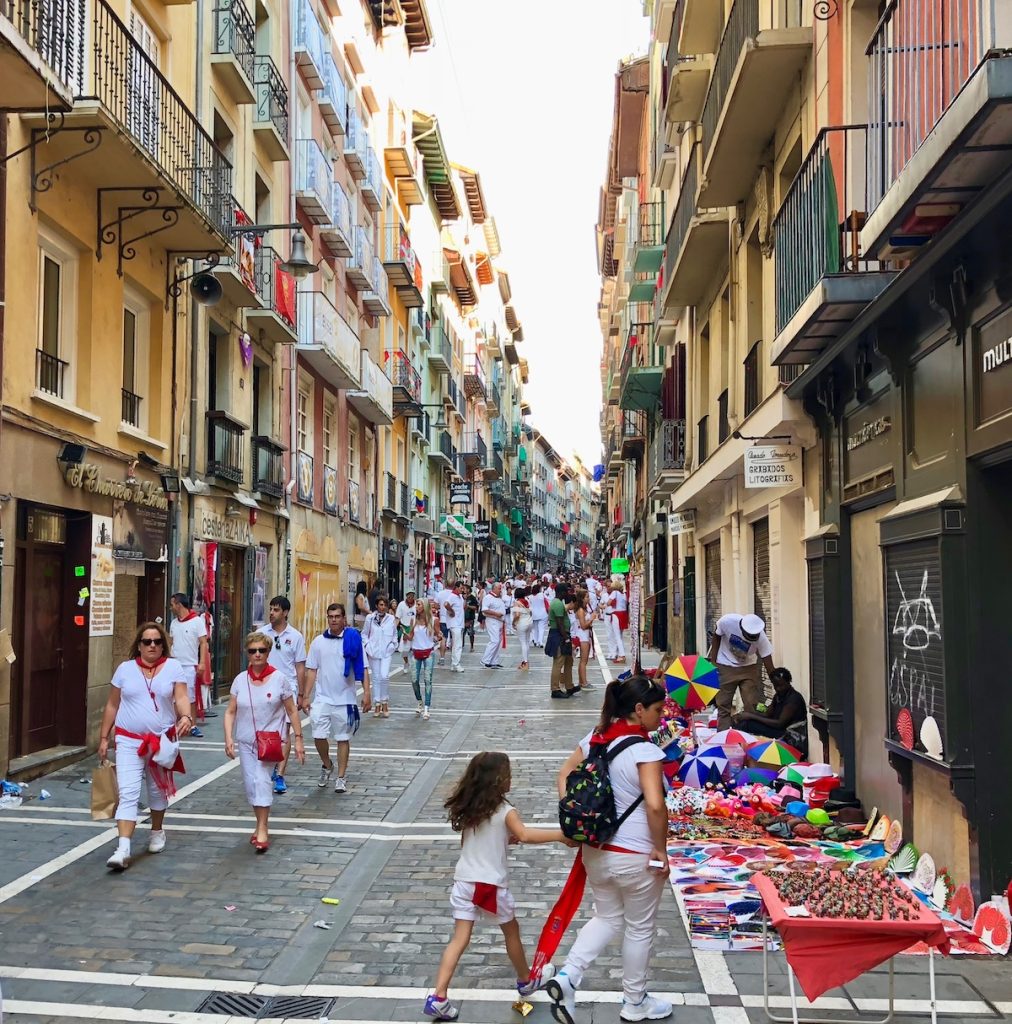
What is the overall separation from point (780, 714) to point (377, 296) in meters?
21.1

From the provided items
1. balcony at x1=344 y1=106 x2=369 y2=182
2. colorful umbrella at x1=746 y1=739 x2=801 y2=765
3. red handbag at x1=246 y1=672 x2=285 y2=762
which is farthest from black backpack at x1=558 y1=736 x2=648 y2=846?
balcony at x1=344 y1=106 x2=369 y2=182

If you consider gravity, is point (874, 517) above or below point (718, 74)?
below

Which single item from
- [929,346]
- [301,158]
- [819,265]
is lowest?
[929,346]

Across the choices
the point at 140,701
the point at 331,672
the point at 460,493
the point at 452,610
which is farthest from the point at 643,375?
the point at 140,701

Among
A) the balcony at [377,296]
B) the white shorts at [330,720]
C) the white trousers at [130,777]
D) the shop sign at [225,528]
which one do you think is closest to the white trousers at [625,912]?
the white trousers at [130,777]

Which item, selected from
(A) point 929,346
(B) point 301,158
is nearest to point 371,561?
(B) point 301,158

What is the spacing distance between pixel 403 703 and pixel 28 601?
778 cm

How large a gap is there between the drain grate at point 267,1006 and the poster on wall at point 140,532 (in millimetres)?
8405

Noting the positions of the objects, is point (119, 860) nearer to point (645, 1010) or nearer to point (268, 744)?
point (268, 744)

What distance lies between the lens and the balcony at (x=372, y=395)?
26.9m

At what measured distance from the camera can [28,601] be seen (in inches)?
435

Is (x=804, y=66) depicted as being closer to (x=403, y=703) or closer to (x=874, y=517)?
(x=874, y=517)

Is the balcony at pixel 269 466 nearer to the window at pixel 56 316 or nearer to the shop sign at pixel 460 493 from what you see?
the window at pixel 56 316

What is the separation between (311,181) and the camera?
73.4 ft
